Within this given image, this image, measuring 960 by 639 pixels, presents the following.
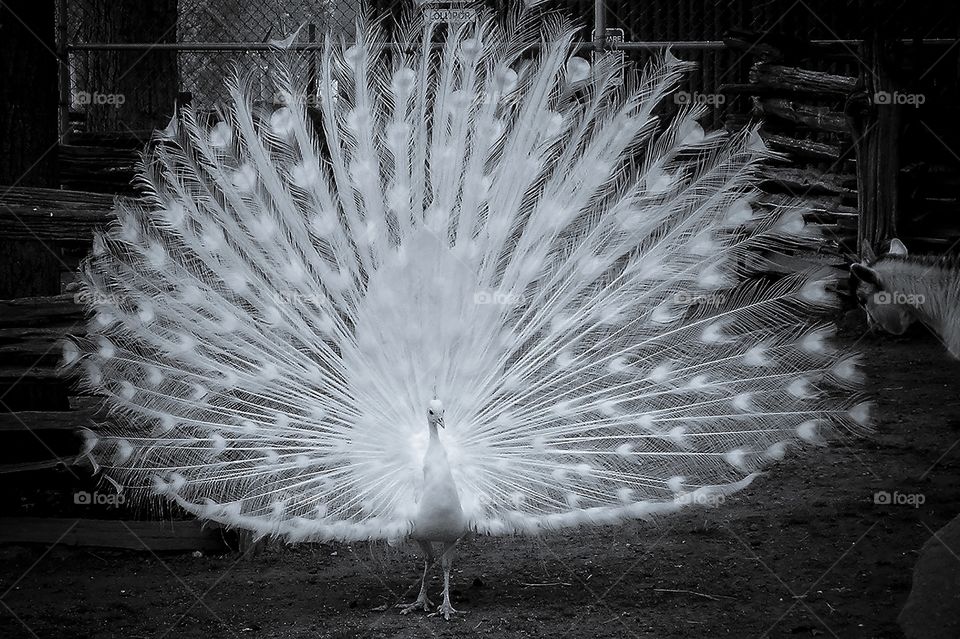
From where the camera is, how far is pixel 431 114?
19.8 feet

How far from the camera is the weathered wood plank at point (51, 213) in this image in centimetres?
615

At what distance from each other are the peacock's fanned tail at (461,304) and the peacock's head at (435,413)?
37 centimetres

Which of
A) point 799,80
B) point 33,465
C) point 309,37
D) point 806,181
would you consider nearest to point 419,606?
point 33,465

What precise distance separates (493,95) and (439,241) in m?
0.91

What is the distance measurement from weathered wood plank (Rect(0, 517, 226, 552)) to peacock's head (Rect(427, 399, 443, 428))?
6.63ft

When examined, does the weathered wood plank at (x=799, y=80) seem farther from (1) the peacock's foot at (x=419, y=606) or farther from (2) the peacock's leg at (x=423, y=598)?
(1) the peacock's foot at (x=419, y=606)

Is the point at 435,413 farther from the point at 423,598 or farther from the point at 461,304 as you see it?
the point at 423,598

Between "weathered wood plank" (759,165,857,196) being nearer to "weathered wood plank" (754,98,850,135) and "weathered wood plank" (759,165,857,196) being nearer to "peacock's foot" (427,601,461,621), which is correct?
"weathered wood plank" (754,98,850,135)

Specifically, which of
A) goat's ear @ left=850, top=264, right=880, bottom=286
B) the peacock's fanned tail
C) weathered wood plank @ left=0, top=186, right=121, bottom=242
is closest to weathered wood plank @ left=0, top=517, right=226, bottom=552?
the peacock's fanned tail

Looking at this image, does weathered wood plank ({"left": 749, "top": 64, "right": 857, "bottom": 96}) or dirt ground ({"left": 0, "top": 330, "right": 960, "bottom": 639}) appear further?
weathered wood plank ({"left": 749, "top": 64, "right": 857, "bottom": 96})

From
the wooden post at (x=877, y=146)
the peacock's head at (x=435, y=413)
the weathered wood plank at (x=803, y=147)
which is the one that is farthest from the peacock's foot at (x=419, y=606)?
the weathered wood plank at (x=803, y=147)

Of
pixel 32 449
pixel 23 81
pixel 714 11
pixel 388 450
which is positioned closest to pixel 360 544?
pixel 388 450

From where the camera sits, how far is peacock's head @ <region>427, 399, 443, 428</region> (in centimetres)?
507

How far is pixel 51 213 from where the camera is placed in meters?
6.29
